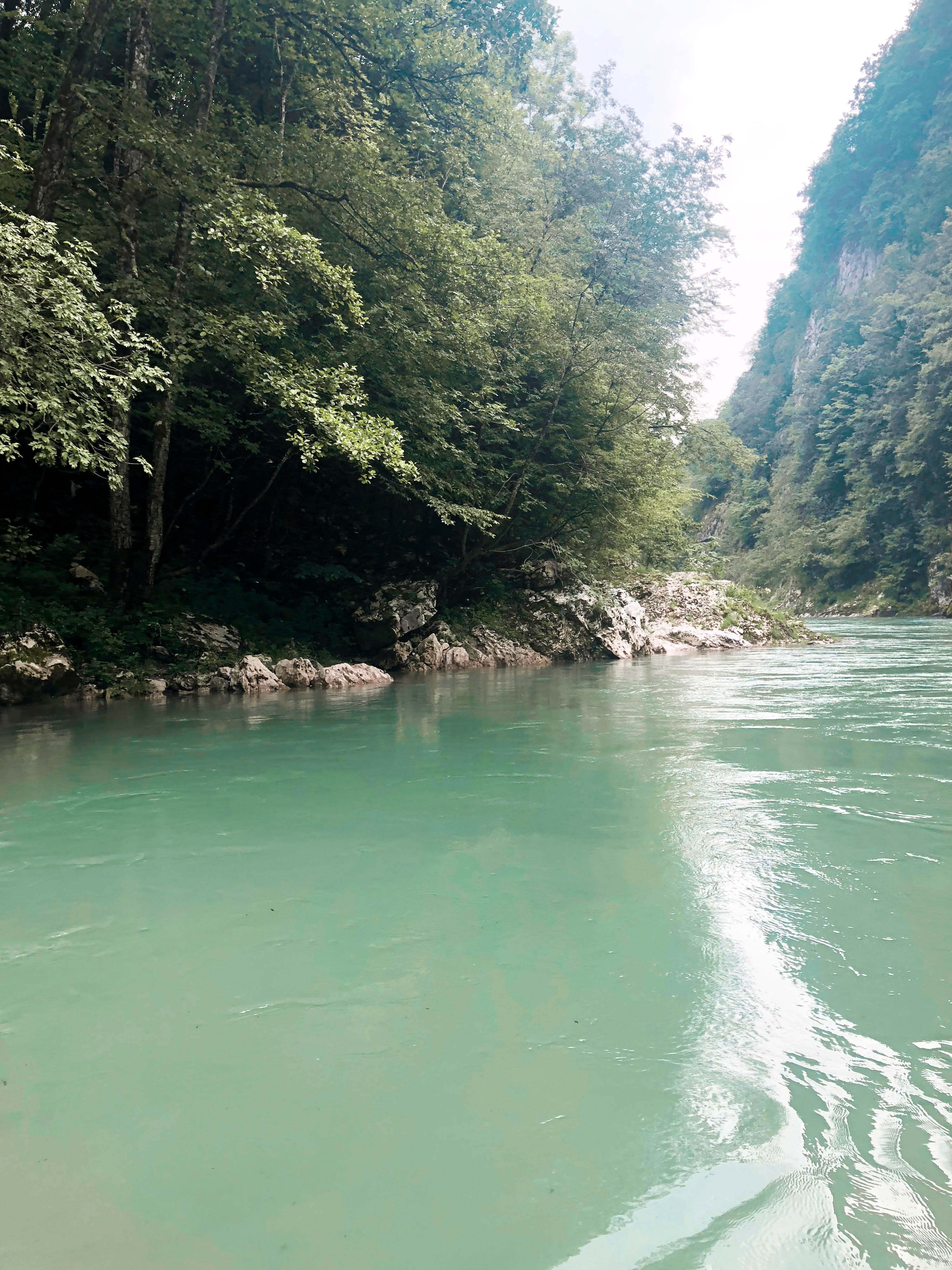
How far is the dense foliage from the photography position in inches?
307

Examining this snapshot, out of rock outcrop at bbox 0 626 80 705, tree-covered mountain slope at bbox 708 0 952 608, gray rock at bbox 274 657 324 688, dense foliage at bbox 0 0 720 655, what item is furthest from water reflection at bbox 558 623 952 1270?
tree-covered mountain slope at bbox 708 0 952 608

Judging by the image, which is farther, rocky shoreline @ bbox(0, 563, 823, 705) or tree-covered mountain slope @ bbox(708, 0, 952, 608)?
tree-covered mountain slope @ bbox(708, 0, 952, 608)

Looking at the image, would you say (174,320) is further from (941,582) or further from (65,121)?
(941,582)

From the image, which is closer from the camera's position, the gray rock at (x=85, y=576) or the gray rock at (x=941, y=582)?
the gray rock at (x=85, y=576)

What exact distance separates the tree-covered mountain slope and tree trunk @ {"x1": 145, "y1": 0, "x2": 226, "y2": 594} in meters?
24.0

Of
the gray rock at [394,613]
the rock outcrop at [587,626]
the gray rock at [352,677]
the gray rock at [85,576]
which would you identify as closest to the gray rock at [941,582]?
the rock outcrop at [587,626]

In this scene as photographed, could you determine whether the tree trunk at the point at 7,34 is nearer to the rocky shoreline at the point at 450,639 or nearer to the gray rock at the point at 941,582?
the rocky shoreline at the point at 450,639

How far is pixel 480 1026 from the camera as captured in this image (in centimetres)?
211

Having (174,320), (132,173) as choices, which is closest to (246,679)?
(174,320)

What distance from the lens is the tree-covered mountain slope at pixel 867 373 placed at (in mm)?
37781

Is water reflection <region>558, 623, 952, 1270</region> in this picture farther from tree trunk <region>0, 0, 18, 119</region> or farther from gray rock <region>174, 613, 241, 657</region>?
tree trunk <region>0, 0, 18, 119</region>

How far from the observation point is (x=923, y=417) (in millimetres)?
35500

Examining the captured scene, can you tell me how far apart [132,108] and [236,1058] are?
32.8ft

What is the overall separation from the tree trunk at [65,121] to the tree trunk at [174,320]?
1240 millimetres
